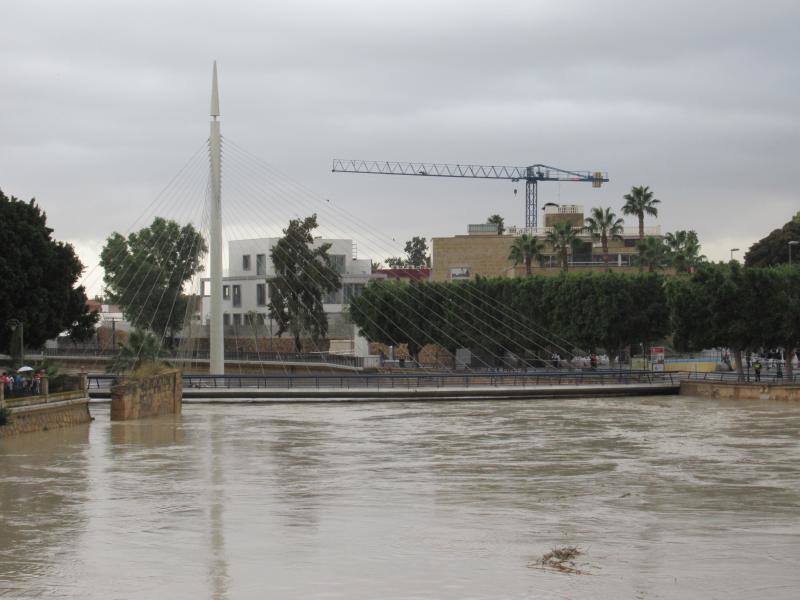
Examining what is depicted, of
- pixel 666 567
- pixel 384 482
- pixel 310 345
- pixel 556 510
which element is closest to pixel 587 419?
pixel 384 482

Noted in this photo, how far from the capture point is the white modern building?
10219cm

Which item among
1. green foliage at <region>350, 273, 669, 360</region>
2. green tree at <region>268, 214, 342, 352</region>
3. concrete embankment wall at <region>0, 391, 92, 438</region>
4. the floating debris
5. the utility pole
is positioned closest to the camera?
the floating debris

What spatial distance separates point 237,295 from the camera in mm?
104500

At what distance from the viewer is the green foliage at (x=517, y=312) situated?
2810 inches

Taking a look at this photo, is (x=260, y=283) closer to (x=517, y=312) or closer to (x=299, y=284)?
(x=299, y=284)

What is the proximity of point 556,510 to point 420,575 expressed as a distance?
6609mm

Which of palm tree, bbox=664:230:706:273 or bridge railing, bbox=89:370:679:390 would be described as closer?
bridge railing, bbox=89:370:679:390

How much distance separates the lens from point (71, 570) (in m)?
18.8

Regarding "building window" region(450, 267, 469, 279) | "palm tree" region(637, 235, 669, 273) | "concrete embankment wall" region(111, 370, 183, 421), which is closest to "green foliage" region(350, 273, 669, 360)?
"palm tree" region(637, 235, 669, 273)

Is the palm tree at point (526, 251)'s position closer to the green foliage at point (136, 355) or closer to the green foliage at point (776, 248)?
the green foliage at point (776, 248)

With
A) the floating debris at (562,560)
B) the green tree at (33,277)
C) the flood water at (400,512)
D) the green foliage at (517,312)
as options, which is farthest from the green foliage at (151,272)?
the floating debris at (562,560)

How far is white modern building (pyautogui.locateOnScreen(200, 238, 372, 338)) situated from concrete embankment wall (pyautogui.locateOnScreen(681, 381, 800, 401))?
4553cm

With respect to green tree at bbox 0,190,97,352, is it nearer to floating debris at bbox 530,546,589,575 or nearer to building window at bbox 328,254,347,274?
floating debris at bbox 530,546,589,575

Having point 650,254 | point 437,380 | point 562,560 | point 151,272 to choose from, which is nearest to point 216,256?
point 437,380
